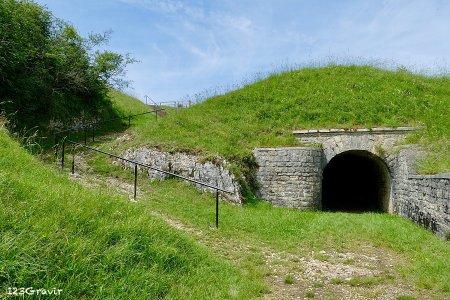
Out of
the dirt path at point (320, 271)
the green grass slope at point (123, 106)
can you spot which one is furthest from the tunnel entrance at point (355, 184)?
the green grass slope at point (123, 106)

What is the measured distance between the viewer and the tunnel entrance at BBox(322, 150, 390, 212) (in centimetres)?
1349

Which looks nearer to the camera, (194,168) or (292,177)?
(194,168)

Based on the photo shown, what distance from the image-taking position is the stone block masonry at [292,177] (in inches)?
467

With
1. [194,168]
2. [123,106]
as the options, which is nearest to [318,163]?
[194,168]

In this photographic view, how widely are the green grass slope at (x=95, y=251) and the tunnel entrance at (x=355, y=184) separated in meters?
9.52

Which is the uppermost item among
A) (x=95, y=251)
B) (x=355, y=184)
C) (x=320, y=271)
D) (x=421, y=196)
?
(x=421, y=196)

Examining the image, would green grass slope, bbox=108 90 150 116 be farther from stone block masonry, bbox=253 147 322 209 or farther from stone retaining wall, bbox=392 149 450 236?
stone retaining wall, bbox=392 149 450 236

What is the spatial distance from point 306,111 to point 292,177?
3690mm

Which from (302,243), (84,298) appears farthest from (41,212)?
(302,243)

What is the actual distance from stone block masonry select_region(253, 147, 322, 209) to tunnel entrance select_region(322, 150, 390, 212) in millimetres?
2072

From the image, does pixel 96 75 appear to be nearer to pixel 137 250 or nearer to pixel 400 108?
pixel 400 108

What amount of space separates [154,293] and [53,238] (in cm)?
124

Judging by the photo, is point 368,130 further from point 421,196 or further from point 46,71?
point 46,71

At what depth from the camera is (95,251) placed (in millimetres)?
3893
